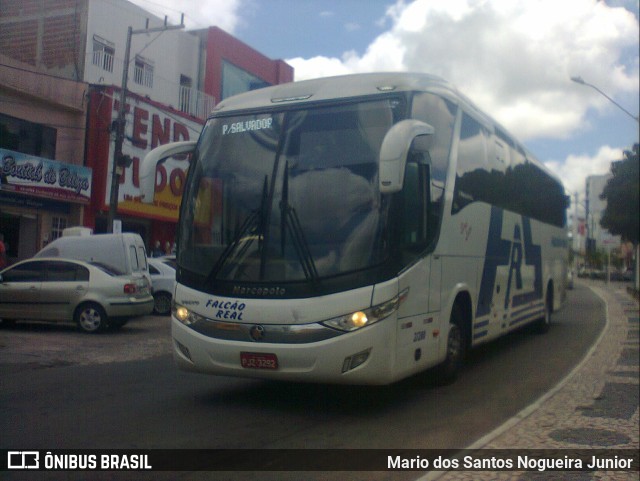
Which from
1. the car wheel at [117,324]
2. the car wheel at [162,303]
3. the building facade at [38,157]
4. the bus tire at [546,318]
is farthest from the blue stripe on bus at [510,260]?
the car wheel at [162,303]

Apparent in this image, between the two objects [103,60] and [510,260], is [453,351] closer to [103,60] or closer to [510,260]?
[510,260]

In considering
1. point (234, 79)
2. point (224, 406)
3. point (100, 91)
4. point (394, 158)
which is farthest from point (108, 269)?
point (234, 79)

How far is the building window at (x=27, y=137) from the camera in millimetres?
10156

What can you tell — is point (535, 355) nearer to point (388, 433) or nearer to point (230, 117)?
point (388, 433)

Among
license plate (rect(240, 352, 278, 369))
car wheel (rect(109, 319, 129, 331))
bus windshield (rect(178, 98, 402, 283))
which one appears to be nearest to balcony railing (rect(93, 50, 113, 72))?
car wheel (rect(109, 319, 129, 331))

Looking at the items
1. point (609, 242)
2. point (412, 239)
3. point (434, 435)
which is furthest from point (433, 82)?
point (609, 242)

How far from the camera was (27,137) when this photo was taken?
12.7m

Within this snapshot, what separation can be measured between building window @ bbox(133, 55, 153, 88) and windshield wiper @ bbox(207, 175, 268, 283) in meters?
13.1

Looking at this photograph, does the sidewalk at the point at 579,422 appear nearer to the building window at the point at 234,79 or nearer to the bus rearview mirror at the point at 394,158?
the bus rearview mirror at the point at 394,158

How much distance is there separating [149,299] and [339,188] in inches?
341

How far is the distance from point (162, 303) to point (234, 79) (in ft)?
39.5

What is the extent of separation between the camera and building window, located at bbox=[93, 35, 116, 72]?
12398mm

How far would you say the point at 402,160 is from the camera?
20.2 ft

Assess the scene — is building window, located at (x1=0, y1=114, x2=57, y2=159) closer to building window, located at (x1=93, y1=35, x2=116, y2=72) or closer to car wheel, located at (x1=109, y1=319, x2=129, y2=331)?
building window, located at (x1=93, y1=35, x2=116, y2=72)
